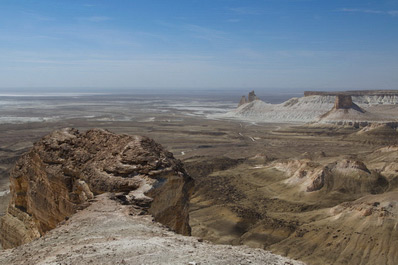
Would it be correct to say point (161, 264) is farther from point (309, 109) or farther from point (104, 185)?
point (309, 109)

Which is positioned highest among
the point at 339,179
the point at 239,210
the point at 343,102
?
the point at 343,102

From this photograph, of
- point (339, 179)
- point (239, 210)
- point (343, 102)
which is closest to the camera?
point (239, 210)

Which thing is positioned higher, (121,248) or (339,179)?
(121,248)

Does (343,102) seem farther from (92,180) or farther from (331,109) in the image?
(92,180)

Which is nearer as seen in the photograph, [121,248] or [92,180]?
[121,248]

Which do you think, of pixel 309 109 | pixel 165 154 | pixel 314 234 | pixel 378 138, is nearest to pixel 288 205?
pixel 314 234

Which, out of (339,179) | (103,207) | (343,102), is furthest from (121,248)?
(343,102)

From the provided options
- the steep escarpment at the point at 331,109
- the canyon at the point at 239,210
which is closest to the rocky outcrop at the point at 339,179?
the canyon at the point at 239,210

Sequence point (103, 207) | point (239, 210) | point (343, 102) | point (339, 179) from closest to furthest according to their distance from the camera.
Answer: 1. point (103, 207)
2. point (239, 210)
3. point (339, 179)
4. point (343, 102)
